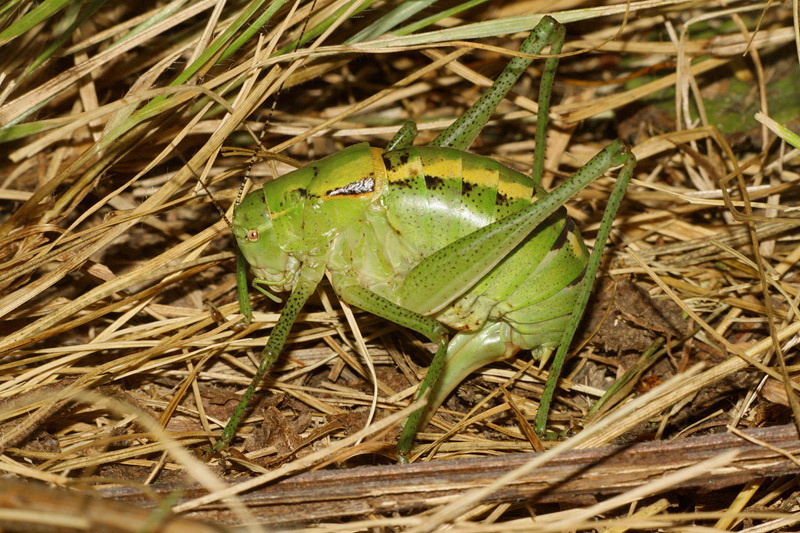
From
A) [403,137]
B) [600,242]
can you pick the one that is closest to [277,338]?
[403,137]

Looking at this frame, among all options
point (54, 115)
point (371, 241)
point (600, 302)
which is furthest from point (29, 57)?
point (600, 302)

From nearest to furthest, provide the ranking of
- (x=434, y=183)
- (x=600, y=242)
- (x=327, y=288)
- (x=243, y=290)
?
1. (x=600, y=242)
2. (x=434, y=183)
3. (x=243, y=290)
4. (x=327, y=288)

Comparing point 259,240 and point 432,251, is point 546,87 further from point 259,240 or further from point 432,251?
point 259,240

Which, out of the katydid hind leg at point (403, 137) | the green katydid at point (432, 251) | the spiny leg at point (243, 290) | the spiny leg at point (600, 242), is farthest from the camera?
the katydid hind leg at point (403, 137)

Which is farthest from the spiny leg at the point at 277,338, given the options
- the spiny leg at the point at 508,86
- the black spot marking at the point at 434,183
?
the spiny leg at the point at 508,86

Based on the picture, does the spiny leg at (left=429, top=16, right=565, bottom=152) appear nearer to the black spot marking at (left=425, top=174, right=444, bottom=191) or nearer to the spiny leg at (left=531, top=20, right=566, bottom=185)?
the spiny leg at (left=531, top=20, right=566, bottom=185)

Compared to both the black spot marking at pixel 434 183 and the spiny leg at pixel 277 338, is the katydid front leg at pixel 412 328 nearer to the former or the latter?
the spiny leg at pixel 277 338

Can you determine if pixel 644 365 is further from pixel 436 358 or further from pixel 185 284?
pixel 185 284
